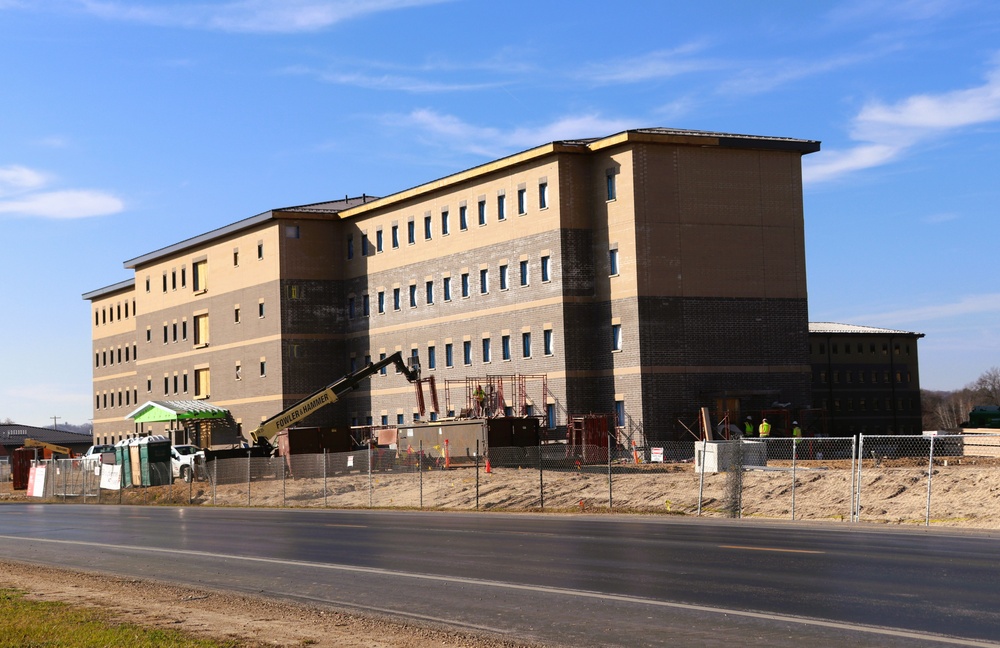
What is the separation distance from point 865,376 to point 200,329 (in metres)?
62.2

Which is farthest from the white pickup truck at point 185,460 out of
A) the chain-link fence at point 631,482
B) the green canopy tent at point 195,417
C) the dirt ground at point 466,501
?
the green canopy tent at point 195,417

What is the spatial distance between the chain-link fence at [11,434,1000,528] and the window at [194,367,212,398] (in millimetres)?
26460

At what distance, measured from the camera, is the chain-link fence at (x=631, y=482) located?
31047 mm

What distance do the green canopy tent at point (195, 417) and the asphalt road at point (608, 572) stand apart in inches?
2101

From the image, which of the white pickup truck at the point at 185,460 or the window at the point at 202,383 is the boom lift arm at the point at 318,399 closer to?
the white pickup truck at the point at 185,460

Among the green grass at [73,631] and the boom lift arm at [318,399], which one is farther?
the boom lift arm at [318,399]

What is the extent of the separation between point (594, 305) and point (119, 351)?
61354 mm

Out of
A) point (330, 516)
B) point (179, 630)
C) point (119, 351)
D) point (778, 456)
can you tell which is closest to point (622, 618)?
point (179, 630)

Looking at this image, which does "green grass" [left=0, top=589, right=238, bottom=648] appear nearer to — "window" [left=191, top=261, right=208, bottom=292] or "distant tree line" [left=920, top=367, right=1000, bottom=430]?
"window" [left=191, top=261, right=208, bottom=292]

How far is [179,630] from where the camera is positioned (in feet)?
44.6

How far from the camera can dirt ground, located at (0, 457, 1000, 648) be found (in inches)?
544

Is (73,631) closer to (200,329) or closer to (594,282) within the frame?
(594,282)

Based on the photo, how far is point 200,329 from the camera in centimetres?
8981

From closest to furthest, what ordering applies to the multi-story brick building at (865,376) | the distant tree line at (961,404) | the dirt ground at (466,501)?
1. the dirt ground at (466,501)
2. the multi-story brick building at (865,376)
3. the distant tree line at (961,404)
